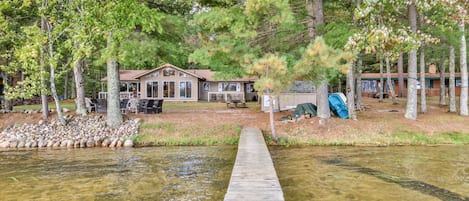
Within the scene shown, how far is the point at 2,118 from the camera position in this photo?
13.0m

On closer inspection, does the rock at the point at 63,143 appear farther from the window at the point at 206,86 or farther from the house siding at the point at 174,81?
the window at the point at 206,86

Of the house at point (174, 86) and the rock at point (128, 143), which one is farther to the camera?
the house at point (174, 86)

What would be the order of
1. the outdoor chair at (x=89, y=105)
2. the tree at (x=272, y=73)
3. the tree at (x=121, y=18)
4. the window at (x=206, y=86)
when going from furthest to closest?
the window at (x=206, y=86)
the outdoor chair at (x=89, y=105)
the tree at (x=272, y=73)
the tree at (x=121, y=18)

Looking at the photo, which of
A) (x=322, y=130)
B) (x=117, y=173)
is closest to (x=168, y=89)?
(x=322, y=130)

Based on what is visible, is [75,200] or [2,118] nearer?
[75,200]

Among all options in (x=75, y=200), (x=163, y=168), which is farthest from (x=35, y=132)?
(x=75, y=200)

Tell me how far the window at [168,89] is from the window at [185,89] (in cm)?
61

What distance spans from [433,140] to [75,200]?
10.3m

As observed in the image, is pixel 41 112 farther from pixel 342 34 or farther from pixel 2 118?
pixel 342 34

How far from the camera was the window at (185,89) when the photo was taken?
2706cm

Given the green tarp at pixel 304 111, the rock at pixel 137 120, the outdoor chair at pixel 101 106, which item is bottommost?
the rock at pixel 137 120

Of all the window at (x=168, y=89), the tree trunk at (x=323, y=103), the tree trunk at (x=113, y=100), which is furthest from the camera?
the window at (x=168, y=89)

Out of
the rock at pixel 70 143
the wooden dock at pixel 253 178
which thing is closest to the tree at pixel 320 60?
the wooden dock at pixel 253 178

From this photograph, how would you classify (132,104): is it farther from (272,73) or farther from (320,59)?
(320,59)
